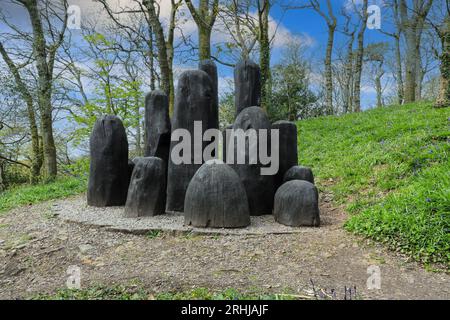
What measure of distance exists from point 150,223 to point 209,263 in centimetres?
154

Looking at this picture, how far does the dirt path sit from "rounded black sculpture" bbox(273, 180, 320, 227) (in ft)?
0.91

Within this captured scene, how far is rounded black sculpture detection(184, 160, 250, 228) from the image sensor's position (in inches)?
185

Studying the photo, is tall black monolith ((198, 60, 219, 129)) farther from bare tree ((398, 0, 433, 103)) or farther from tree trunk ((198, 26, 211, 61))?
bare tree ((398, 0, 433, 103))

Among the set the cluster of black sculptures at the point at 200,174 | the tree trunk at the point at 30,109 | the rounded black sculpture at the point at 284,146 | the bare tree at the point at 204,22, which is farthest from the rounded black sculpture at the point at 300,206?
the tree trunk at the point at 30,109

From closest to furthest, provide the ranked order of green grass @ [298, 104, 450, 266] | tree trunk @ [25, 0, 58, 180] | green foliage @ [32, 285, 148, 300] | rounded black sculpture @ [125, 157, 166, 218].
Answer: green foliage @ [32, 285, 148, 300] < green grass @ [298, 104, 450, 266] < rounded black sculpture @ [125, 157, 166, 218] < tree trunk @ [25, 0, 58, 180]

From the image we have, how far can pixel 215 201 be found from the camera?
4672mm

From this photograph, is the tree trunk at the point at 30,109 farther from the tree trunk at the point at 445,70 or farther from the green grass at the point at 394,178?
the tree trunk at the point at 445,70

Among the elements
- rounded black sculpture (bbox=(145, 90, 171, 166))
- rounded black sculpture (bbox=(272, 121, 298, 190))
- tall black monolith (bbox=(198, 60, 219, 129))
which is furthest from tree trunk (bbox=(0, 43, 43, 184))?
rounded black sculpture (bbox=(272, 121, 298, 190))

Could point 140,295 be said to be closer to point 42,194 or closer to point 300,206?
point 300,206

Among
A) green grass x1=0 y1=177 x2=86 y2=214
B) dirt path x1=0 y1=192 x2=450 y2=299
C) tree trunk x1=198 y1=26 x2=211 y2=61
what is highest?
tree trunk x1=198 y1=26 x2=211 y2=61

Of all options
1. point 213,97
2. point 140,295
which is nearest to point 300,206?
point 213,97

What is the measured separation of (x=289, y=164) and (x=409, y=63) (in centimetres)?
1360

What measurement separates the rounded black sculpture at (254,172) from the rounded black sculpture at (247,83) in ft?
2.27

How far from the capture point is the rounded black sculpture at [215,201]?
469cm
